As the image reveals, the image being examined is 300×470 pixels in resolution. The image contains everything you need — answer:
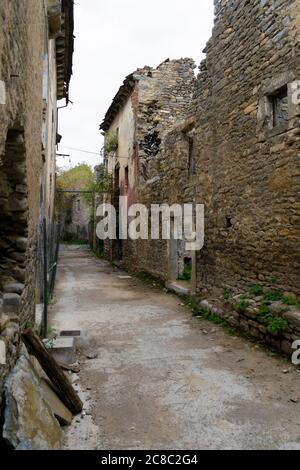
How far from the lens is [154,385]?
409cm

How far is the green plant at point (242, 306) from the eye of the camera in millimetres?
5812

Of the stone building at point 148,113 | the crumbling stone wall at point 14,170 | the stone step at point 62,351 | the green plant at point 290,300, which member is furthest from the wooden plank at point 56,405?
the stone building at point 148,113

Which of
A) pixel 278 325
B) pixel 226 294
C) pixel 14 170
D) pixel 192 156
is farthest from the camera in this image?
pixel 192 156

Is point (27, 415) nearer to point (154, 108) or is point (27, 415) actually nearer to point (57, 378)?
point (57, 378)

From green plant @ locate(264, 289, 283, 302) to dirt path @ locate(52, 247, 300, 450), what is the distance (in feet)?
2.39

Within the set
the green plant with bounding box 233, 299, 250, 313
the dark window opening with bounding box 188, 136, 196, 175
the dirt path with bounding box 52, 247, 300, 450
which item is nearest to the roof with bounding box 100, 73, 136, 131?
the dark window opening with bounding box 188, 136, 196, 175

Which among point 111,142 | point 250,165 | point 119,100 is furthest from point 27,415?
point 111,142

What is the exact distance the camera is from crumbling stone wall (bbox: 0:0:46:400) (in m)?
2.65

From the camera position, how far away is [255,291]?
5.89 metres

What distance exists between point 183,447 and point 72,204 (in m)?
31.9

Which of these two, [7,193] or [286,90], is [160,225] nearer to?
[286,90]

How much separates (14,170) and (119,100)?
13512 mm

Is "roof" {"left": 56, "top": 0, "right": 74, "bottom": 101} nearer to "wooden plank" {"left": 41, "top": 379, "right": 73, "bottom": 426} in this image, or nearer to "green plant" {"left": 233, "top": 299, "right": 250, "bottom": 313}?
"green plant" {"left": 233, "top": 299, "right": 250, "bottom": 313}

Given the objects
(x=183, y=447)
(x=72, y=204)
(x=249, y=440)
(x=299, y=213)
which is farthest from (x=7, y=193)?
(x=72, y=204)
